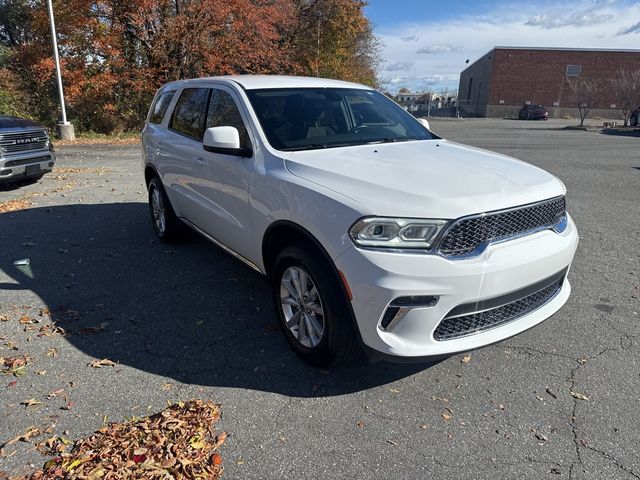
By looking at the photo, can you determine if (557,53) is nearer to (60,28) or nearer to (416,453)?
(60,28)

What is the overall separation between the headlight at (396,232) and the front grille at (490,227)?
8 cm

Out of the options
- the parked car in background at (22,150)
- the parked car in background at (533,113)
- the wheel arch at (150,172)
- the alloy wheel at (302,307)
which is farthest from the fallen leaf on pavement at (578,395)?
the parked car in background at (533,113)

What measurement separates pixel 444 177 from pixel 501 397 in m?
1.39

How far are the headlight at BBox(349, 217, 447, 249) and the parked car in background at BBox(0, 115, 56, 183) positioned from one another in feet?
25.2

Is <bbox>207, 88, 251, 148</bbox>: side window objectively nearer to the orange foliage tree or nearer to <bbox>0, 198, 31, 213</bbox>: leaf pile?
<bbox>0, 198, 31, 213</bbox>: leaf pile

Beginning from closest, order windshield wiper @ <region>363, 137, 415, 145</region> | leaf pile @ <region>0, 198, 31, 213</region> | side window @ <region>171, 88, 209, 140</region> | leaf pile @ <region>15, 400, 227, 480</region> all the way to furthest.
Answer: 1. leaf pile @ <region>15, 400, 227, 480</region>
2. windshield wiper @ <region>363, 137, 415, 145</region>
3. side window @ <region>171, 88, 209, 140</region>
4. leaf pile @ <region>0, 198, 31, 213</region>

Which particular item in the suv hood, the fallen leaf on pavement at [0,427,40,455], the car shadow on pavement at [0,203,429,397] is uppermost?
the suv hood

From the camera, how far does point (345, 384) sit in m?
3.12

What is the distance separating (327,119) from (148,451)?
2.80 metres

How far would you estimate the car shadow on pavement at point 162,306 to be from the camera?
3.24 meters

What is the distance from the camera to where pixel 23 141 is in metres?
8.43

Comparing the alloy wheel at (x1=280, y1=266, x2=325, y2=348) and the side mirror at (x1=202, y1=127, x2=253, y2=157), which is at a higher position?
the side mirror at (x1=202, y1=127, x2=253, y2=157)

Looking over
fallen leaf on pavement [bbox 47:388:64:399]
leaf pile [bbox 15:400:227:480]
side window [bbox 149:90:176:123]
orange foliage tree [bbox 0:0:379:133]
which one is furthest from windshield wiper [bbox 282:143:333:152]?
orange foliage tree [bbox 0:0:379:133]

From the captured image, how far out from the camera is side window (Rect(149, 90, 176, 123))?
5629 millimetres
